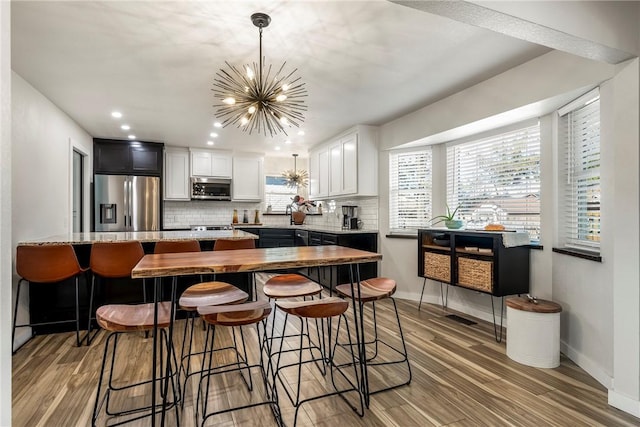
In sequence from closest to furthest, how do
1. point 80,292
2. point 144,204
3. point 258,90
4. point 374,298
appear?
point 374,298 → point 258,90 → point 80,292 → point 144,204

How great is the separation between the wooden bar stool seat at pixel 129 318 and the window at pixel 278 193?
541 cm

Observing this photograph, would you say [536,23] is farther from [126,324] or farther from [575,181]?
[126,324]

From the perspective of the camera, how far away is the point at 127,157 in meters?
5.66

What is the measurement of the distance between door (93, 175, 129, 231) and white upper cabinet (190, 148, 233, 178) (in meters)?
1.28

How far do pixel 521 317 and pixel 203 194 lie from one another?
5.51 meters

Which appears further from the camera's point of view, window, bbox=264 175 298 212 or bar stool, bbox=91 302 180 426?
window, bbox=264 175 298 212

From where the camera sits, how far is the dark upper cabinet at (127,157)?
18.1 ft

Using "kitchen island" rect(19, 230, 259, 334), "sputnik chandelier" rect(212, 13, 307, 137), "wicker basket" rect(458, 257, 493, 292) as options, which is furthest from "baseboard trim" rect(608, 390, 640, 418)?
→ "kitchen island" rect(19, 230, 259, 334)

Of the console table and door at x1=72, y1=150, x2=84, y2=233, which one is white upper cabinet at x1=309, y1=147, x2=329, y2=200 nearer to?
the console table

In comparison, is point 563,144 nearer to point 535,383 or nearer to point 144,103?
point 535,383

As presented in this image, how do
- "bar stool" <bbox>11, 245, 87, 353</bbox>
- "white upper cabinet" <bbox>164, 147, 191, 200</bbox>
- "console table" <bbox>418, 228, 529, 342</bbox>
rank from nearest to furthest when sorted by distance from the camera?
"bar stool" <bbox>11, 245, 87, 353</bbox>, "console table" <bbox>418, 228, 529, 342</bbox>, "white upper cabinet" <bbox>164, 147, 191, 200</bbox>

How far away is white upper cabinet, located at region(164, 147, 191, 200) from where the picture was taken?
615 cm

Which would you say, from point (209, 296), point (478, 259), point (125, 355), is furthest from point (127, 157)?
point (478, 259)

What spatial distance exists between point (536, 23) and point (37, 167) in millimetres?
4349
